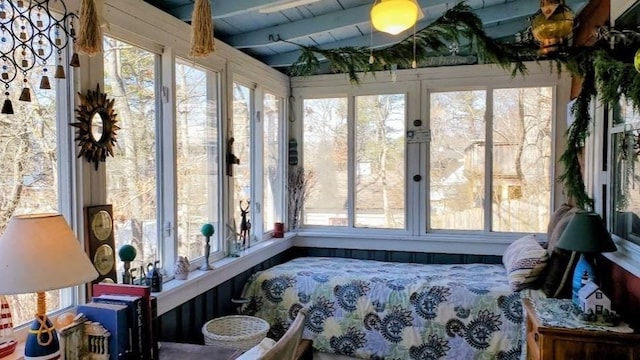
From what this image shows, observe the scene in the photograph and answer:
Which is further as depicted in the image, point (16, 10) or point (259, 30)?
point (259, 30)

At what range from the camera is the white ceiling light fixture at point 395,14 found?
1812mm

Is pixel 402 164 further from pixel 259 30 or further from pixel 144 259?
pixel 144 259

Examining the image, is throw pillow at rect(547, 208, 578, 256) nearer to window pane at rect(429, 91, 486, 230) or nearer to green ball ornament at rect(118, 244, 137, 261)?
window pane at rect(429, 91, 486, 230)

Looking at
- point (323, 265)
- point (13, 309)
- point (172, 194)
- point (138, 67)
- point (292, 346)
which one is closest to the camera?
point (292, 346)

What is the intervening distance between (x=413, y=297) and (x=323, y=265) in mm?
886

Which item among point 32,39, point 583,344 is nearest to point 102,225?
point 32,39

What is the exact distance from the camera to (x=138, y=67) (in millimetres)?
2389

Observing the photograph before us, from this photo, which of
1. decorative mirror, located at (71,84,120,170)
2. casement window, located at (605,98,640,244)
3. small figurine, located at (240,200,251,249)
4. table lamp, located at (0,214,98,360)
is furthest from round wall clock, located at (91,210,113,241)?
casement window, located at (605,98,640,244)

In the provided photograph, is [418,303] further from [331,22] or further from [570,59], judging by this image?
[331,22]

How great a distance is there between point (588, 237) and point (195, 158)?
2.26m

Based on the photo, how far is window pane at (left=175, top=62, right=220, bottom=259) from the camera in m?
2.72

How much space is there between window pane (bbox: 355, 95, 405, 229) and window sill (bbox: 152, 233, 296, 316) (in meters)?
0.84

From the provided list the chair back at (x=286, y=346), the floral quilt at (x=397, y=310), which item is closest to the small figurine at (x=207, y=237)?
the floral quilt at (x=397, y=310)

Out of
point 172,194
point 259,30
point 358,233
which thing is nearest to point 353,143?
point 358,233
